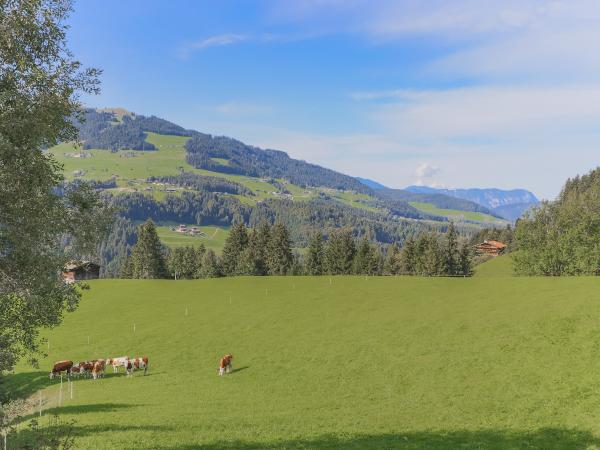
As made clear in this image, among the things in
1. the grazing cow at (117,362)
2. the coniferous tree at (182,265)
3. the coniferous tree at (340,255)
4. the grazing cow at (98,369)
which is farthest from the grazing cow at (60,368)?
the coniferous tree at (340,255)

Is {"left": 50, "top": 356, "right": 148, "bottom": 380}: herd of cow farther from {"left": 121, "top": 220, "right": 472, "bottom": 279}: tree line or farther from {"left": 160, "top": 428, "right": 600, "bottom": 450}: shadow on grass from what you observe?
{"left": 121, "top": 220, "right": 472, "bottom": 279}: tree line

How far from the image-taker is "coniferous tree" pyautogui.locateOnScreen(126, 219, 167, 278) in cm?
11719

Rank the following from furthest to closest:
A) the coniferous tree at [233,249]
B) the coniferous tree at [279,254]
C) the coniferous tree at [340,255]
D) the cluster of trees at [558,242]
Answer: the coniferous tree at [340,255], the coniferous tree at [233,249], the coniferous tree at [279,254], the cluster of trees at [558,242]

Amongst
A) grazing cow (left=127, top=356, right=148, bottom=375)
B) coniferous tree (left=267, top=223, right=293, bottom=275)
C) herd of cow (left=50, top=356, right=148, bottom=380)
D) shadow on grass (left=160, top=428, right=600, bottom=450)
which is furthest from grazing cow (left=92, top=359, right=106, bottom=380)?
coniferous tree (left=267, top=223, right=293, bottom=275)

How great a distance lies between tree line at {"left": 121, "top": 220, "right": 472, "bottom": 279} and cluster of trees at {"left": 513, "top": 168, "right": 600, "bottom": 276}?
764 inches

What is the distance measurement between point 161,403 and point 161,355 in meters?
16.6

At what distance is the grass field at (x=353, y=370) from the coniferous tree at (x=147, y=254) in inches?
1925

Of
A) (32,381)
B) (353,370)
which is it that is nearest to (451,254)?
(353,370)

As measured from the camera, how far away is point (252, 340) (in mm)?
50375

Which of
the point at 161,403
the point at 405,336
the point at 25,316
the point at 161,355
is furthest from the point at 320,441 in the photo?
the point at 161,355

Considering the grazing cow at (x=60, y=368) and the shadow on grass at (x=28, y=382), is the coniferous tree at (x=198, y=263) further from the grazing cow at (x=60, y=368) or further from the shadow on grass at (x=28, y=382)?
the grazing cow at (x=60, y=368)

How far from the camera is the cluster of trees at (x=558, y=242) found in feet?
294

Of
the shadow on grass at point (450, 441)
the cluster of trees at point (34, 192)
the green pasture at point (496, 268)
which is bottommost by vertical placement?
the shadow on grass at point (450, 441)

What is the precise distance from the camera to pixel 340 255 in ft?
412
